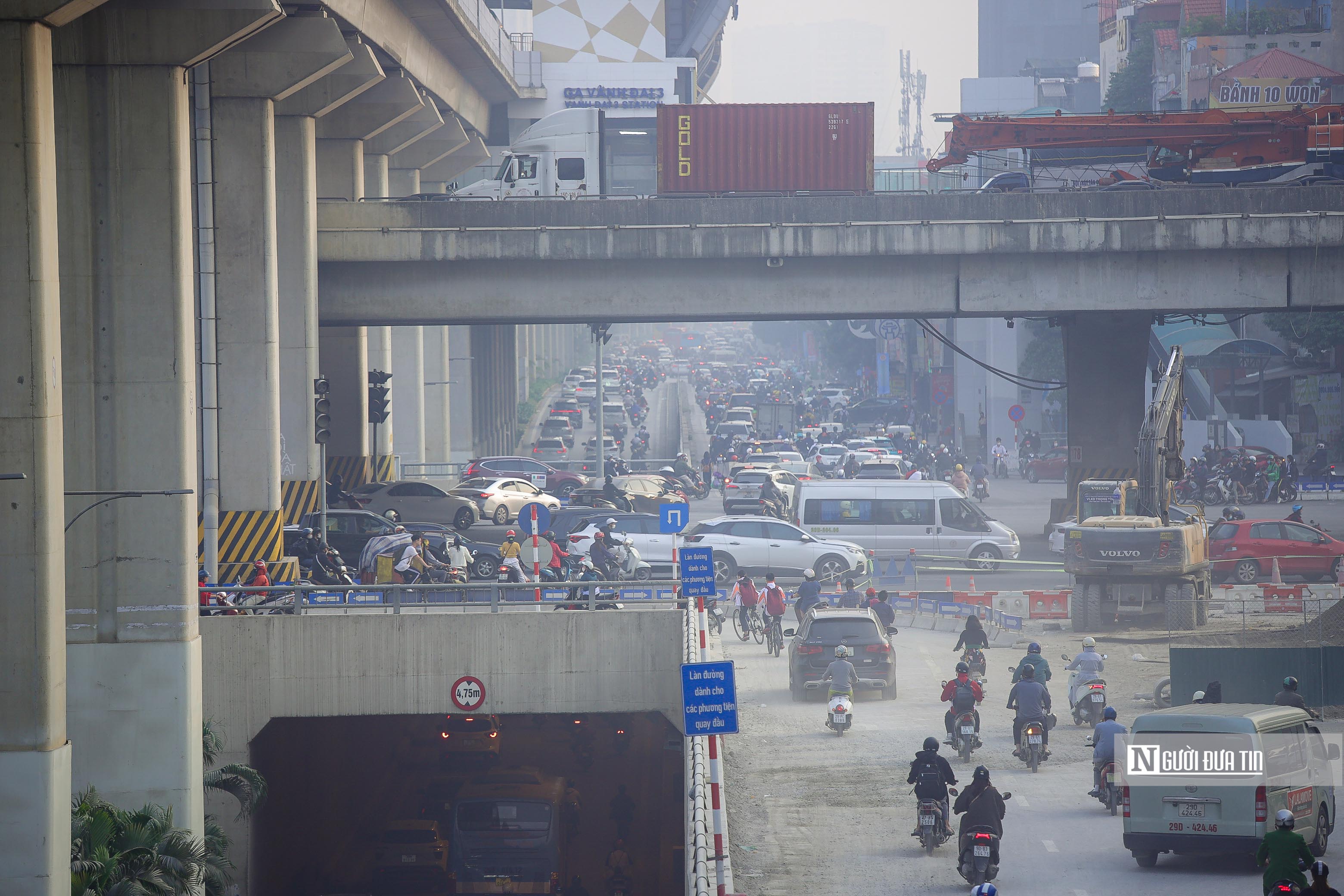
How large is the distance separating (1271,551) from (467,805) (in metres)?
19.0

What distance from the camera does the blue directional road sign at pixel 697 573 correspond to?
21703 millimetres

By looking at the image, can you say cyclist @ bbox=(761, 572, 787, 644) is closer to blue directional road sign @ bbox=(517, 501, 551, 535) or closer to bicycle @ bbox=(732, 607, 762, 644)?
bicycle @ bbox=(732, 607, 762, 644)

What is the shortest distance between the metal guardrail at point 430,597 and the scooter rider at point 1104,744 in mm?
7506

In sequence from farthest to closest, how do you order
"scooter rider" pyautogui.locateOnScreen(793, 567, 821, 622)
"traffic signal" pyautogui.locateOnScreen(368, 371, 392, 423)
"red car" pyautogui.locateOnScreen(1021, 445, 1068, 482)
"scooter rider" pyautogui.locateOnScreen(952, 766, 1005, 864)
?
"red car" pyautogui.locateOnScreen(1021, 445, 1068, 482) → "traffic signal" pyautogui.locateOnScreen(368, 371, 392, 423) → "scooter rider" pyautogui.locateOnScreen(793, 567, 821, 622) → "scooter rider" pyautogui.locateOnScreen(952, 766, 1005, 864)

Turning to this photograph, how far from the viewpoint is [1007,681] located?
2384cm

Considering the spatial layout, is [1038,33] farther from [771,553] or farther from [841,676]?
[841,676]

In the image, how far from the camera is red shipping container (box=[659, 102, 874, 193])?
117 ft

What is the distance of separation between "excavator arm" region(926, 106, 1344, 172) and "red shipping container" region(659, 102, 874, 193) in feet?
8.34

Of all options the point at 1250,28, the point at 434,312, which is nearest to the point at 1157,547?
the point at 434,312

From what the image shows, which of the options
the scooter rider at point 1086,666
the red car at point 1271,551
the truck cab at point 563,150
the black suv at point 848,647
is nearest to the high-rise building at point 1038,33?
the truck cab at point 563,150

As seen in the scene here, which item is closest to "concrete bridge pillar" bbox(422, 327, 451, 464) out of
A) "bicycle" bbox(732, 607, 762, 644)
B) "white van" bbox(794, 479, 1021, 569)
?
"white van" bbox(794, 479, 1021, 569)

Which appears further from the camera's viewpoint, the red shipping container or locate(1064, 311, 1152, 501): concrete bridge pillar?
locate(1064, 311, 1152, 501): concrete bridge pillar

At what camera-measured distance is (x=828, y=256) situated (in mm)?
32156

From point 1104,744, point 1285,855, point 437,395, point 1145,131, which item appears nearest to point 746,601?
point 1104,744
